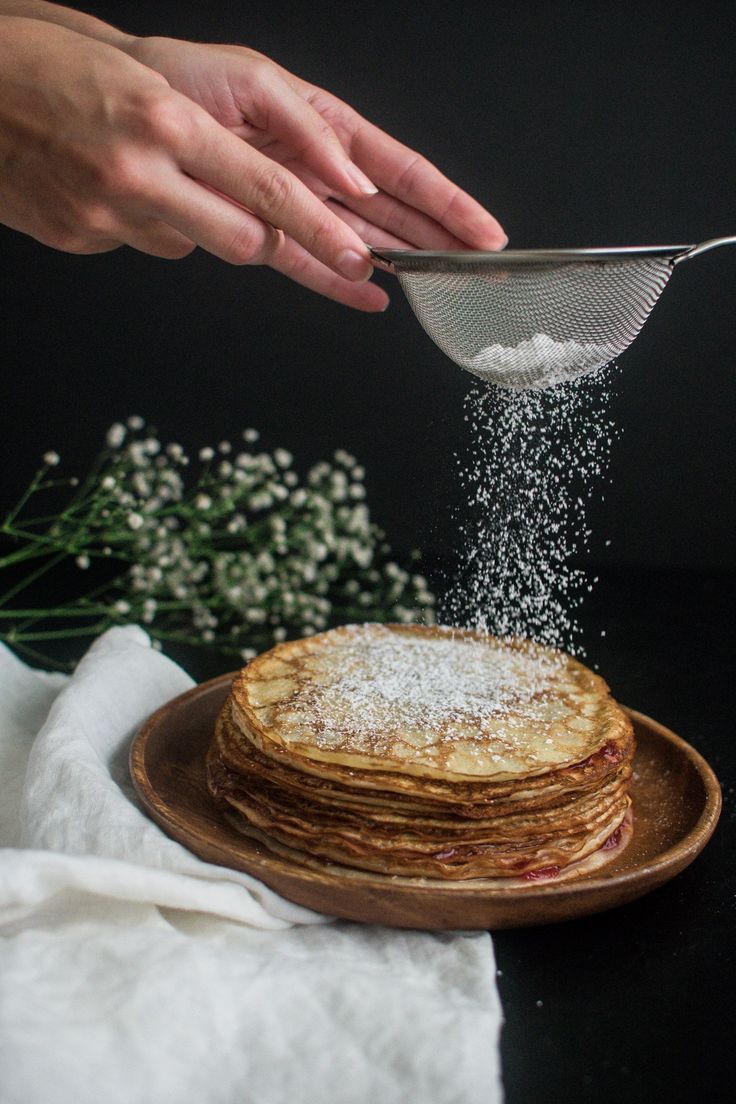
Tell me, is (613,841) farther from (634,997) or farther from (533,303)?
(533,303)

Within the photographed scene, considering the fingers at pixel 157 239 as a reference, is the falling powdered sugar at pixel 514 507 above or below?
below

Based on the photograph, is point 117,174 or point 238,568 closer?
point 117,174

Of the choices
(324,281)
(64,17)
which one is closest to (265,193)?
(324,281)

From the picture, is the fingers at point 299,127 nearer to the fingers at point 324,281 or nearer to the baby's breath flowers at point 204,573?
the fingers at point 324,281

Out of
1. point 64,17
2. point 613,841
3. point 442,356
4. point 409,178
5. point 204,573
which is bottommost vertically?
point 613,841

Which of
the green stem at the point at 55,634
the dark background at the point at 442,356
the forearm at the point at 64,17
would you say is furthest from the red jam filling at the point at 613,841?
the forearm at the point at 64,17

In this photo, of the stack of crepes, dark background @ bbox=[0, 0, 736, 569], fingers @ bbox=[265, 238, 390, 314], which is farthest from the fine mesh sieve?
dark background @ bbox=[0, 0, 736, 569]
